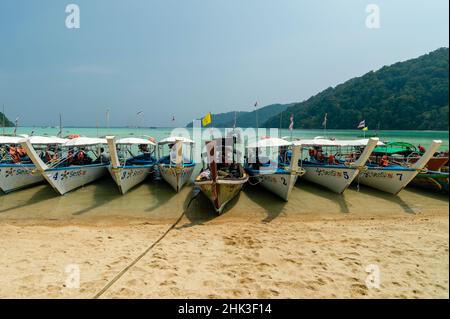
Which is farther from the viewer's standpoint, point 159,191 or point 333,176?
point 159,191

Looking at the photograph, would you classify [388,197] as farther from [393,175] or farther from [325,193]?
[325,193]

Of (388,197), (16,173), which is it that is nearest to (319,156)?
(388,197)

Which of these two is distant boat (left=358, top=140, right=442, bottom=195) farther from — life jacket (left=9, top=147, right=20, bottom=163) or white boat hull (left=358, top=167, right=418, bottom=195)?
life jacket (left=9, top=147, right=20, bottom=163)

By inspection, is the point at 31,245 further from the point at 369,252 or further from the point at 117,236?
the point at 369,252

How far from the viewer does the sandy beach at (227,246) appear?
4.97 metres

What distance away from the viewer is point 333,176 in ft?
43.1

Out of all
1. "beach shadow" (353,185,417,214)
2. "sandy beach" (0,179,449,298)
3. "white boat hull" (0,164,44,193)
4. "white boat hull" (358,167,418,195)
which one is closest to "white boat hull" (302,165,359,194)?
"sandy beach" (0,179,449,298)

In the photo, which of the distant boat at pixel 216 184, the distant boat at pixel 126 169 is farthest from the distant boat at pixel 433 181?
Result: the distant boat at pixel 126 169

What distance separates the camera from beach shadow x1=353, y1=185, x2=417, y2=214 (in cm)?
1092

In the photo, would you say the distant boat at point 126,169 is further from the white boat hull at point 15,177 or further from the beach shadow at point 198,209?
the white boat hull at point 15,177

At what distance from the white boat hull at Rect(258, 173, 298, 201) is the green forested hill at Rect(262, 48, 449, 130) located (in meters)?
67.5

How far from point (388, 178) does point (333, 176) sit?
111 inches

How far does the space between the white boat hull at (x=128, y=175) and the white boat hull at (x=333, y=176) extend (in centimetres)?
996
